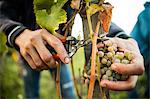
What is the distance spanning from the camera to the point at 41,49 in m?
1.08

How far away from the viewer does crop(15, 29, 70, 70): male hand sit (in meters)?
1.02

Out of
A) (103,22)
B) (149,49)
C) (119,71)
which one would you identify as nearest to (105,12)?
(103,22)

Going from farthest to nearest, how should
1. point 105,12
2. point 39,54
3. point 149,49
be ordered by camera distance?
point 149,49
point 39,54
point 105,12

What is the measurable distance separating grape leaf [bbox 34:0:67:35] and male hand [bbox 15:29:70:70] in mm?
44

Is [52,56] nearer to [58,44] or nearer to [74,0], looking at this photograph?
[58,44]

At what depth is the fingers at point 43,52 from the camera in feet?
3.45

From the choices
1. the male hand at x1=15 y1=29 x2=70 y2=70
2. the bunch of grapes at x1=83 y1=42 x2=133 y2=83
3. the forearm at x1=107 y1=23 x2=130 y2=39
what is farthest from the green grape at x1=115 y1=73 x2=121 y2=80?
the forearm at x1=107 y1=23 x2=130 y2=39

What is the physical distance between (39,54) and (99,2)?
215 millimetres

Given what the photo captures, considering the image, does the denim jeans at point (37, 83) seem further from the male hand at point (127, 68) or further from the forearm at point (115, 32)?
the male hand at point (127, 68)

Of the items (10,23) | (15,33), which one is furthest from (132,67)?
(10,23)

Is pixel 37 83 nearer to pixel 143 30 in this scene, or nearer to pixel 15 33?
pixel 143 30

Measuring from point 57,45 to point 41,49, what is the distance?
67 mm

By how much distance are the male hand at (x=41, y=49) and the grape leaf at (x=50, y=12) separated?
0.14ft

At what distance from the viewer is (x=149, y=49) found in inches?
92.6
